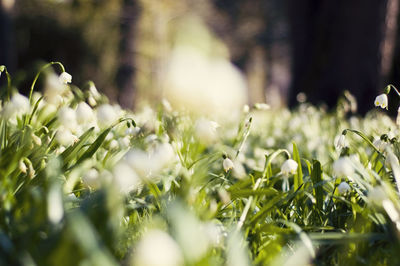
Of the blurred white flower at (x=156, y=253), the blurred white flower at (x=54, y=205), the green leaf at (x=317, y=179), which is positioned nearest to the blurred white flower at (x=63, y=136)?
the blurred white flower at (x=54, y=205)

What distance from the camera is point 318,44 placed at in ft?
24.5

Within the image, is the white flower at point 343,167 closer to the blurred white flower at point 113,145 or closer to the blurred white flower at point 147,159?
the blurred white flower at point 147,159

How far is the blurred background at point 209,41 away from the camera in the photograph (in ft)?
22.1

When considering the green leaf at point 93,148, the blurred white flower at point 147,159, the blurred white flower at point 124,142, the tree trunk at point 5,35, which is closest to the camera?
the blurred white flower at point 147,159

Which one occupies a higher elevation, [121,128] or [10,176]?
[10,176]

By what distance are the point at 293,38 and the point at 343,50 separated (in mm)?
1821

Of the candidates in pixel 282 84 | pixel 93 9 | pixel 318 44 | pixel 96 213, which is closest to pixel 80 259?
pixel 96 213

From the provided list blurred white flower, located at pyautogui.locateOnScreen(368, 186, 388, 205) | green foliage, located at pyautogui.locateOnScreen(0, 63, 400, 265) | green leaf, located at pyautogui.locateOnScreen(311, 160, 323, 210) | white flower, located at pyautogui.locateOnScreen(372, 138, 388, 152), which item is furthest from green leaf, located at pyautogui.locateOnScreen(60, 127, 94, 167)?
white flower, located at pyautogui.locateOnScreen(372, 138, 388, 152)

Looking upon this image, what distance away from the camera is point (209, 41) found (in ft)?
84.8

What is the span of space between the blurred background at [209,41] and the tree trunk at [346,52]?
0.05 feet

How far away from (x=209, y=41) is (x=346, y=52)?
19423 millimetres

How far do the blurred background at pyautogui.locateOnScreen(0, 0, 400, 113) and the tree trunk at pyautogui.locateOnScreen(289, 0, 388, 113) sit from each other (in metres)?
0.01

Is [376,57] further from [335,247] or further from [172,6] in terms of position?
[172,6]

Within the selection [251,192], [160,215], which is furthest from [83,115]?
[251,192]
